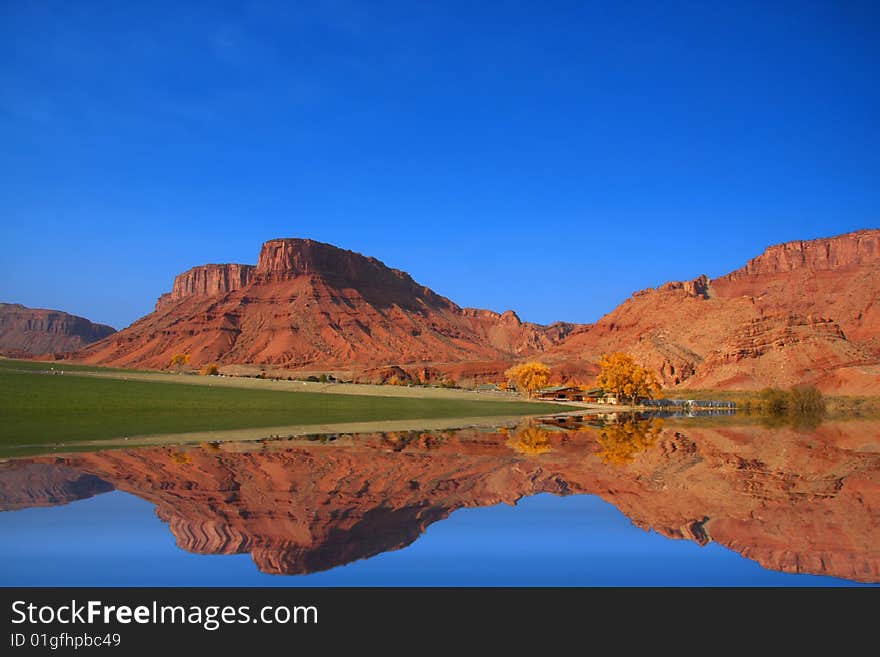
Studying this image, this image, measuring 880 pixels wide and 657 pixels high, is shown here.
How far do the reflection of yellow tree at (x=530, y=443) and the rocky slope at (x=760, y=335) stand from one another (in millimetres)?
79917

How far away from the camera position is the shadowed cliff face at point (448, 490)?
A: 959 cm

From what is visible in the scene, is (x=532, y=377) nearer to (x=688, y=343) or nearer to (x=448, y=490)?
(x=688, y=343)

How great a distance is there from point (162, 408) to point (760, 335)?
104213 millimetres

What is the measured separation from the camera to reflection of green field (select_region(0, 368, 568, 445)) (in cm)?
3353

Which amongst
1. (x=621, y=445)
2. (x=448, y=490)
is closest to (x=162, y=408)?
(x=621, y=445)

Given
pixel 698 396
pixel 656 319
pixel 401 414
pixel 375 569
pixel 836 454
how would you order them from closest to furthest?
pixel 375 569, pixel 836 454, pixel 401 414, pixel 698 396, pixel 656 319

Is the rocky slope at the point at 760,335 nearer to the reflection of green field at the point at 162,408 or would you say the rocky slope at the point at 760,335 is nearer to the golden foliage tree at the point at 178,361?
the reflection of green field at the point at 162,408

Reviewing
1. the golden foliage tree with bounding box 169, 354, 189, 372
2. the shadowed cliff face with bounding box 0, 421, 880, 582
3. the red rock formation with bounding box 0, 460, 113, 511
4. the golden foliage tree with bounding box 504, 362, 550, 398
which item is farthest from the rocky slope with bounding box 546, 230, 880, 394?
the red rock formation with bounding box 0, 460, 113, 511

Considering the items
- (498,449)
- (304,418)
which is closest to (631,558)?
(498,449)

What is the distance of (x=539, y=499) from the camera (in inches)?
544

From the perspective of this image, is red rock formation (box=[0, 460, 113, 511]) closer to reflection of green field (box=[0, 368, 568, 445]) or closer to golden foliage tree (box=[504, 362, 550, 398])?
reflection of green field (box=[0, 368, 568, 445])
